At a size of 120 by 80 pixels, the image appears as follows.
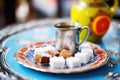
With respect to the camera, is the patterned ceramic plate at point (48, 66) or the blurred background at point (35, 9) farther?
the blurred background at point (35, 9)

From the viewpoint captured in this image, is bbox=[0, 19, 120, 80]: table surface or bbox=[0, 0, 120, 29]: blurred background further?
bbox=[0, 0, 120, 29]: blurred background

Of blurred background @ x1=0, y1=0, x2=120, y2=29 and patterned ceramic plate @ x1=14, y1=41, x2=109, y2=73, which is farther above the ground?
blurred background @ x1=0, y1=0, x2=120, y2=29

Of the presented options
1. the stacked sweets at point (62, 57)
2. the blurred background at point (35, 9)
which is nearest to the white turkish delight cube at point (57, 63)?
the stacked sweets at point (62, 57)

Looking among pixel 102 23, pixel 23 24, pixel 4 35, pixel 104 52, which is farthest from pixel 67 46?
pixel 23 24

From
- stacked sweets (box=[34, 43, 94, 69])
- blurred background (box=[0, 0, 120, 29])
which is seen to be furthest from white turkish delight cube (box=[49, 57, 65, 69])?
blurred background (box=[0, 0, 120, 29])

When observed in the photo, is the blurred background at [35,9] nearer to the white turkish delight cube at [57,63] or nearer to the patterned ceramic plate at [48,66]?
the patterned ceramic plate at [48,66]

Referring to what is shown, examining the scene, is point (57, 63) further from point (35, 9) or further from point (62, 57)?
point (35, 9)

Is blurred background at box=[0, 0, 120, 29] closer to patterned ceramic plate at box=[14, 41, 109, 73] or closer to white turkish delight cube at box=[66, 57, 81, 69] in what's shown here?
patterned ceramic plate at box=[14, 41, 109, 73]
